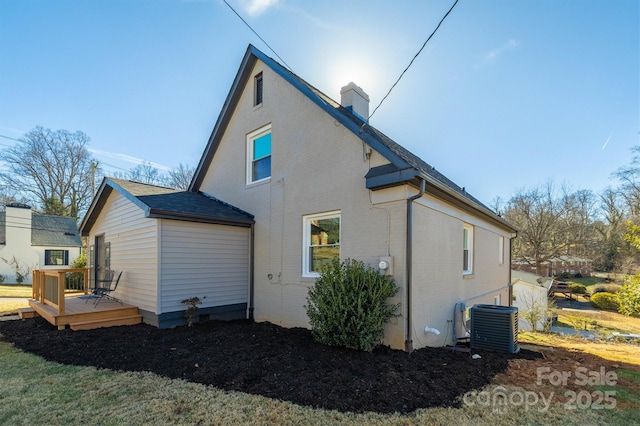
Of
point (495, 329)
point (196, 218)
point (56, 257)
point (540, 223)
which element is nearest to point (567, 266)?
point (540, 223)

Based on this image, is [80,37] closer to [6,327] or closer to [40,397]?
[6,327]

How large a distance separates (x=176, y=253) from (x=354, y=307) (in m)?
4.57

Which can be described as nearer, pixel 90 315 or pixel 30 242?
pixel 90 315

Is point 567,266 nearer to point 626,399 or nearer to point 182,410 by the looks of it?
point 626,399

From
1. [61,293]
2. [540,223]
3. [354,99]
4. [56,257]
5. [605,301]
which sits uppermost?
[354,99]

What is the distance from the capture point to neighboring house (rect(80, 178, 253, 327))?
7465 mm

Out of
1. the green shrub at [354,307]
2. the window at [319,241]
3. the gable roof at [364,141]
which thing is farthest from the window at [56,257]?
the green shrub at [354,307]

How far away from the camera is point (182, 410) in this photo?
3.49 m

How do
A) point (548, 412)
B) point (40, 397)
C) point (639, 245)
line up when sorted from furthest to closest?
point (639, 245), point (40, 397), point (548, 412)

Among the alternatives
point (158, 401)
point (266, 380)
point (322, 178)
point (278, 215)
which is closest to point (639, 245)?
point (322, 178)

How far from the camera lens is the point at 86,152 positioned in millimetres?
30047

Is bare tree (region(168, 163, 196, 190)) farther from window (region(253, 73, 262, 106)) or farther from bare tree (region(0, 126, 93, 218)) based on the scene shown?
window (region(253, 73, 262, 106))

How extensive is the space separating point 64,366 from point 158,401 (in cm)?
241

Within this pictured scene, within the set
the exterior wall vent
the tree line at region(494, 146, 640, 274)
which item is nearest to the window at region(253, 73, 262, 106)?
the exterior wall vent
